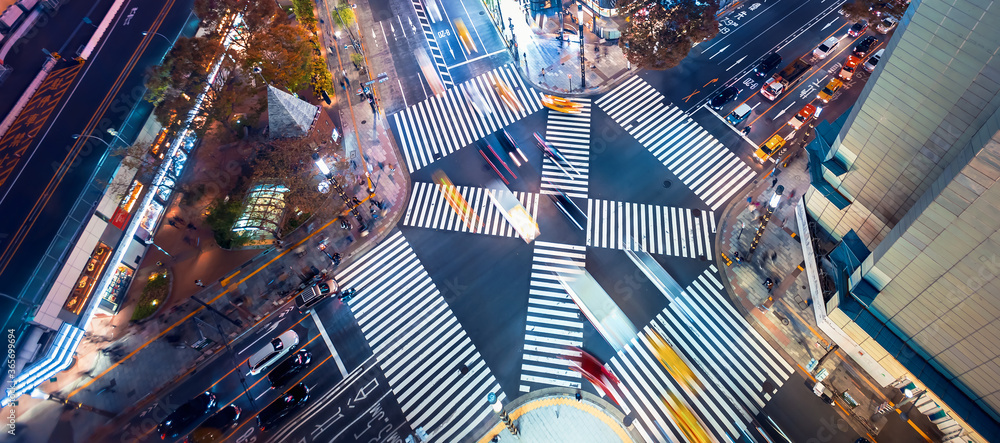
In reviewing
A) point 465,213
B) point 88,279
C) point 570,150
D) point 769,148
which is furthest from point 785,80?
point 88,279

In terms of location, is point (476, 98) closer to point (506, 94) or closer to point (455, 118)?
point (506, 94)

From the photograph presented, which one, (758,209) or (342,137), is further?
(342,137)

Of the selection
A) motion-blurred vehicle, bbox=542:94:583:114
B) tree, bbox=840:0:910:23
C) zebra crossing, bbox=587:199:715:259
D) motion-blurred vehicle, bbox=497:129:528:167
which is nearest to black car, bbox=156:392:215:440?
zebra crossing, bbox=587:199:715:259

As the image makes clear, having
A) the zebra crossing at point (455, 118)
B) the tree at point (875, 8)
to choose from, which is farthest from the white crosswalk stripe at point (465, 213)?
the tree at point (875, 8)

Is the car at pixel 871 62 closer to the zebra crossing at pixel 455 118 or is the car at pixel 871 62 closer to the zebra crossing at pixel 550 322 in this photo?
the zebra crossing at pixel 455 118

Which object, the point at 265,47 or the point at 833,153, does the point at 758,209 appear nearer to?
the point at 833,153

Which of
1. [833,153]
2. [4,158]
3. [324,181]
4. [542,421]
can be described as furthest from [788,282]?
[4,158]
